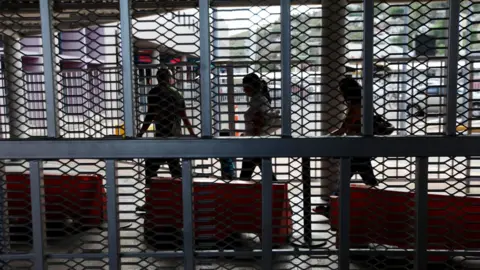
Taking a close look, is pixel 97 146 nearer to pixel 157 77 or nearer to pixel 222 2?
pixel 157 77

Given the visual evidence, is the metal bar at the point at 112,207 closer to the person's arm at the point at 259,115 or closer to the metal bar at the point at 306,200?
the person's arm at the point at 259,115

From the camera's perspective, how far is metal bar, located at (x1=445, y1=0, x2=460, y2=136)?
1.88 m

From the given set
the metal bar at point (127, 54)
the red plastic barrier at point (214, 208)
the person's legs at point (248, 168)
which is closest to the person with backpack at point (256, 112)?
the person's legs at point (248, 168)

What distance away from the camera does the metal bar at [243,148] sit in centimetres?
191

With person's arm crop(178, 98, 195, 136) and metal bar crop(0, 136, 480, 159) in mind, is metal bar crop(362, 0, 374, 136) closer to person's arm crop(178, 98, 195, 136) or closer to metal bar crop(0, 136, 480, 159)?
metal bar crop(0, 136, 480, 159)

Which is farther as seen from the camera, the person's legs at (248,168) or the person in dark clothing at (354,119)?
the person's legs at (248,168)

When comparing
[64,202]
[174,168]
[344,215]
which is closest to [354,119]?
A: [344,215]

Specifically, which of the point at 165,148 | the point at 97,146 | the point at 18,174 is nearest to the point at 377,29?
the point at 165,148

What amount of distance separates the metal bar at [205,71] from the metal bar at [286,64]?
Answer: 328 millimetres

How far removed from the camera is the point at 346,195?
1.97 metres

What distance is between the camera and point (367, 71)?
1.93m

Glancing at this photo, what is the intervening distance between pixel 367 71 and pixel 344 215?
66cm

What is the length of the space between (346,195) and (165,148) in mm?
847

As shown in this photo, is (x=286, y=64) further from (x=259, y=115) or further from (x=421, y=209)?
(x=421, y=209)
